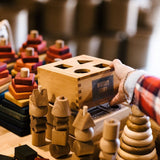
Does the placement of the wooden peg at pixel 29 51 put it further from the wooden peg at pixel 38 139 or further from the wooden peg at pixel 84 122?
the wooden peg at pixel 84 122

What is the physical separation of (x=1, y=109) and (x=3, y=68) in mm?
244

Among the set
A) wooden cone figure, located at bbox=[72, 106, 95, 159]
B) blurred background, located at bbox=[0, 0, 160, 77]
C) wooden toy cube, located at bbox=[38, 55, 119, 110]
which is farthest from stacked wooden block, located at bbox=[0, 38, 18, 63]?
blurred background, located at bbox=[0, 0, 160, 77]

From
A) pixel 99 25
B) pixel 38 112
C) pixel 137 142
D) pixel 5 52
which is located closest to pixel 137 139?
pixel 137 142

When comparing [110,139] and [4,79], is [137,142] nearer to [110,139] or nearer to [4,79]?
[110,139]

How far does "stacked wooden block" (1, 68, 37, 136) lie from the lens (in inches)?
55.0

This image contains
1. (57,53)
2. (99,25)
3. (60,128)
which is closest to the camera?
(60,128)

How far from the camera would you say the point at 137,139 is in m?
1.09

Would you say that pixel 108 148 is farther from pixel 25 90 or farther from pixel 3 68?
pixel 3 68

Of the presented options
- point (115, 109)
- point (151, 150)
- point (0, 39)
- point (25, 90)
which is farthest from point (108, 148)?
point (0, 39)

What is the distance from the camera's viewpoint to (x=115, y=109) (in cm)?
129

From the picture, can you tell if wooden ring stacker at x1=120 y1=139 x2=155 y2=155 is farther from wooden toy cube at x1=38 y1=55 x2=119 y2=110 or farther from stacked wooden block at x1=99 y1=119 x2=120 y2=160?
wooden toy cube at x1=38 y1=55 x2=119 y2=110

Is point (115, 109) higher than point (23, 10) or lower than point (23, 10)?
lower

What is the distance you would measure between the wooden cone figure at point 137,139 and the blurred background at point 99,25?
1843 mm

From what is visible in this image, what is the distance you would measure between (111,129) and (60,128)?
0.86 ft
